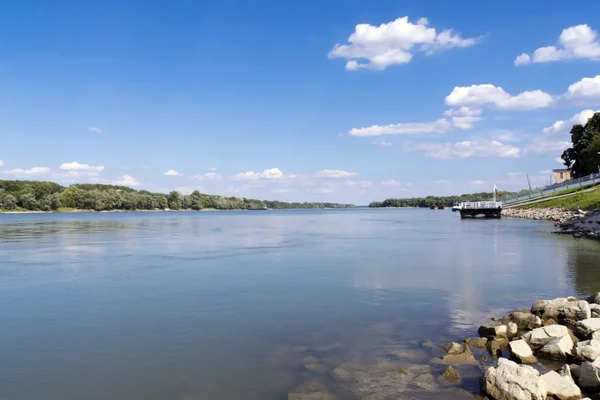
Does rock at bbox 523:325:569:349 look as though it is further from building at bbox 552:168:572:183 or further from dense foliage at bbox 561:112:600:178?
building at bbox 552:168:572:183

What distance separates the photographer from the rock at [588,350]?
35.2ft

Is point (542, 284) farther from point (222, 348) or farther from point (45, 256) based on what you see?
point (45, 256)

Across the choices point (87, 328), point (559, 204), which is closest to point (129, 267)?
point (87, 328)

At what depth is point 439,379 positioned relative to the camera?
10664 millimetres

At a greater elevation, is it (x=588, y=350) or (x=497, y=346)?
(x=588, y=350)

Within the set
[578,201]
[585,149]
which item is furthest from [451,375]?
[585,149]

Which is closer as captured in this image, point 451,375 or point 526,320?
point 451,375

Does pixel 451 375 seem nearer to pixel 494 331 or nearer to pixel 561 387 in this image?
pixel 561 387

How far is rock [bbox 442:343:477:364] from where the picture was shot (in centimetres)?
1170

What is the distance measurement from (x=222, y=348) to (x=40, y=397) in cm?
480

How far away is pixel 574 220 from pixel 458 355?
195 ft

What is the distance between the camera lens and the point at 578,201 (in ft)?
264

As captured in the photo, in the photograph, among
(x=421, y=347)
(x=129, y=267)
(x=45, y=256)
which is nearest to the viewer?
(x=421, y=347)

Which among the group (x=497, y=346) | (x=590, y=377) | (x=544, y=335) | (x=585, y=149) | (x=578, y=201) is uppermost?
(x=585, y=149)
